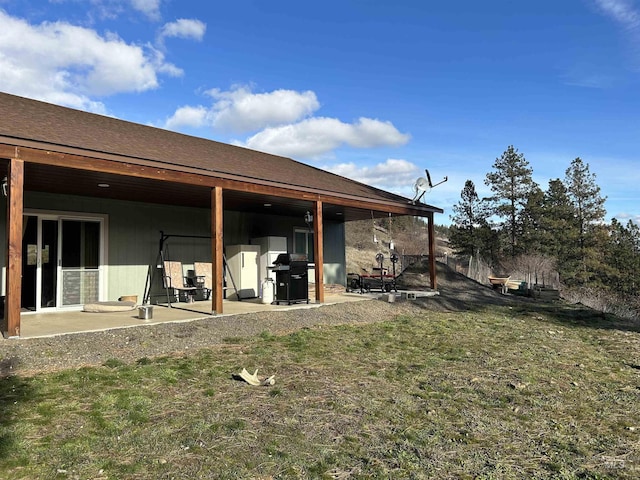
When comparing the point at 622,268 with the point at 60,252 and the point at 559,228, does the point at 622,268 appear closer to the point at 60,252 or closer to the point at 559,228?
the point at 559,228

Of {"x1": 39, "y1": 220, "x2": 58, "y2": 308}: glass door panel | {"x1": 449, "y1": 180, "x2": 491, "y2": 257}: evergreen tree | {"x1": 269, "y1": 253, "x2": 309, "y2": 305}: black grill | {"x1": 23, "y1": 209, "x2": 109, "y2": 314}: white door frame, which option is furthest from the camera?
{"x1": 449, "y1": 180, "x2": 491, "y2": 257}: evergreen tree

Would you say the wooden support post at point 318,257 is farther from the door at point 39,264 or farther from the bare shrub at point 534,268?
the bare shrub at point 534,268

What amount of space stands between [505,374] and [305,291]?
541cm

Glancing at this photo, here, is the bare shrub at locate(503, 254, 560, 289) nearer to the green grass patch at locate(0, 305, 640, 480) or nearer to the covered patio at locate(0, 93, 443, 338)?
the covered patio at locate(0, 93, 443, 338)

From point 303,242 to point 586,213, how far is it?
975 inches

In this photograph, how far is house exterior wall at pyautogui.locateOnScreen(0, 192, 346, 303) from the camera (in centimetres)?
864

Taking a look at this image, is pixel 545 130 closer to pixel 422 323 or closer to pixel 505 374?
pixel 422 323

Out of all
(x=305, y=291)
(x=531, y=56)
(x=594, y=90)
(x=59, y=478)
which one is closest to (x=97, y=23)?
(x=305, y=291)

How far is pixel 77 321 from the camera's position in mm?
6773

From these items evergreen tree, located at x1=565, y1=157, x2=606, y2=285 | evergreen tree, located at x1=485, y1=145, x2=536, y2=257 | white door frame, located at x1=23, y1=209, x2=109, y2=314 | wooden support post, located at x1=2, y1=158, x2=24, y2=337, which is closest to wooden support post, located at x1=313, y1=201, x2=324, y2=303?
white door frame, located at x1=23, y1=209, x2=109, y2=314

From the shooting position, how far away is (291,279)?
30.1 ft

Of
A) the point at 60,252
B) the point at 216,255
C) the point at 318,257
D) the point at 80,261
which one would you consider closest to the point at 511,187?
the point at 318,257

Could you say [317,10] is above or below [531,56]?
above

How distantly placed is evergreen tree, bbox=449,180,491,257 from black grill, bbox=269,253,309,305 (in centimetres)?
2248
